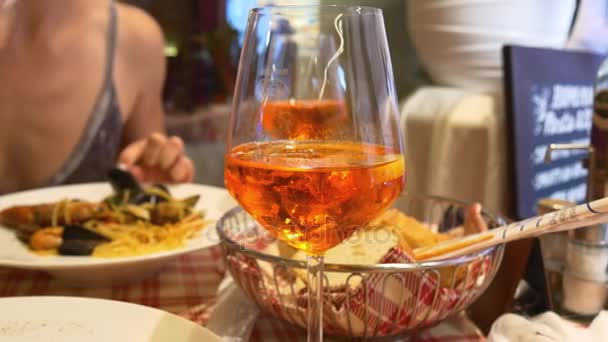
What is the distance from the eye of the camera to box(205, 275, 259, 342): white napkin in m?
0.61

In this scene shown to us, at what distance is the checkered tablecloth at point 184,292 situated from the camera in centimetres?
63

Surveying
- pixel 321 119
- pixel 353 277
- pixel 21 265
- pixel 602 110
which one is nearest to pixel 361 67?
pixel 321 119

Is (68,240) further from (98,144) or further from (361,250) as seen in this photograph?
(98,144)

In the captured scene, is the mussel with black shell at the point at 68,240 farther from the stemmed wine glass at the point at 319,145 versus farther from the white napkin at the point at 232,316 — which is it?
the stemmed wine glass at the point at 319,145

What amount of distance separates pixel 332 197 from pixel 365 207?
0.03 m

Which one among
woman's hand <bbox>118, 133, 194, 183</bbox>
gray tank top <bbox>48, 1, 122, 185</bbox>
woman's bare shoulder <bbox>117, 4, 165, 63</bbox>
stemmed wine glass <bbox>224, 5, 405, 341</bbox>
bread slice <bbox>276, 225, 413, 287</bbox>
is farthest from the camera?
woman's bare shoulder <bbox>117, 4, 165, 63</bbox>

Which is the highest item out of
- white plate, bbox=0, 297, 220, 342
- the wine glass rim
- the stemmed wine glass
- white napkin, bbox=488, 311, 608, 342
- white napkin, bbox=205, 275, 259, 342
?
the wine glass rim

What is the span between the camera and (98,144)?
58.1 inches

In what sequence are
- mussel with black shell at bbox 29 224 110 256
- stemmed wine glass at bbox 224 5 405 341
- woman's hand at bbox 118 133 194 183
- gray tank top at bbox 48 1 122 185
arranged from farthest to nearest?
gray tank top at bbox 48 1 122 185 → woman's hand at bbox 118 133 194 183 → mussel with black shell at bbox 29 224 110 256 → stemmed wine glass at bbox 224 5 405 341

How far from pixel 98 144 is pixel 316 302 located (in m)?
1.15

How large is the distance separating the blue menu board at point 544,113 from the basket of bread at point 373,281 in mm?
918

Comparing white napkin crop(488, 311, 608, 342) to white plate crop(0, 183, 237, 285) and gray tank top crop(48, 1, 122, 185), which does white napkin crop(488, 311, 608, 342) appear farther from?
gray tank top crop(48, 1, 122, 185)

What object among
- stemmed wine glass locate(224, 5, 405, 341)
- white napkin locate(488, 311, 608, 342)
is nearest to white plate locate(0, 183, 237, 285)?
stemmed wine glass locate(224, 5, 405, 341)

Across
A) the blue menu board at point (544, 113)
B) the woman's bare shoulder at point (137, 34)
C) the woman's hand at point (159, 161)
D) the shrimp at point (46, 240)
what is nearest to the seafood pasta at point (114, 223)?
the shrimp at point (46, 240)
